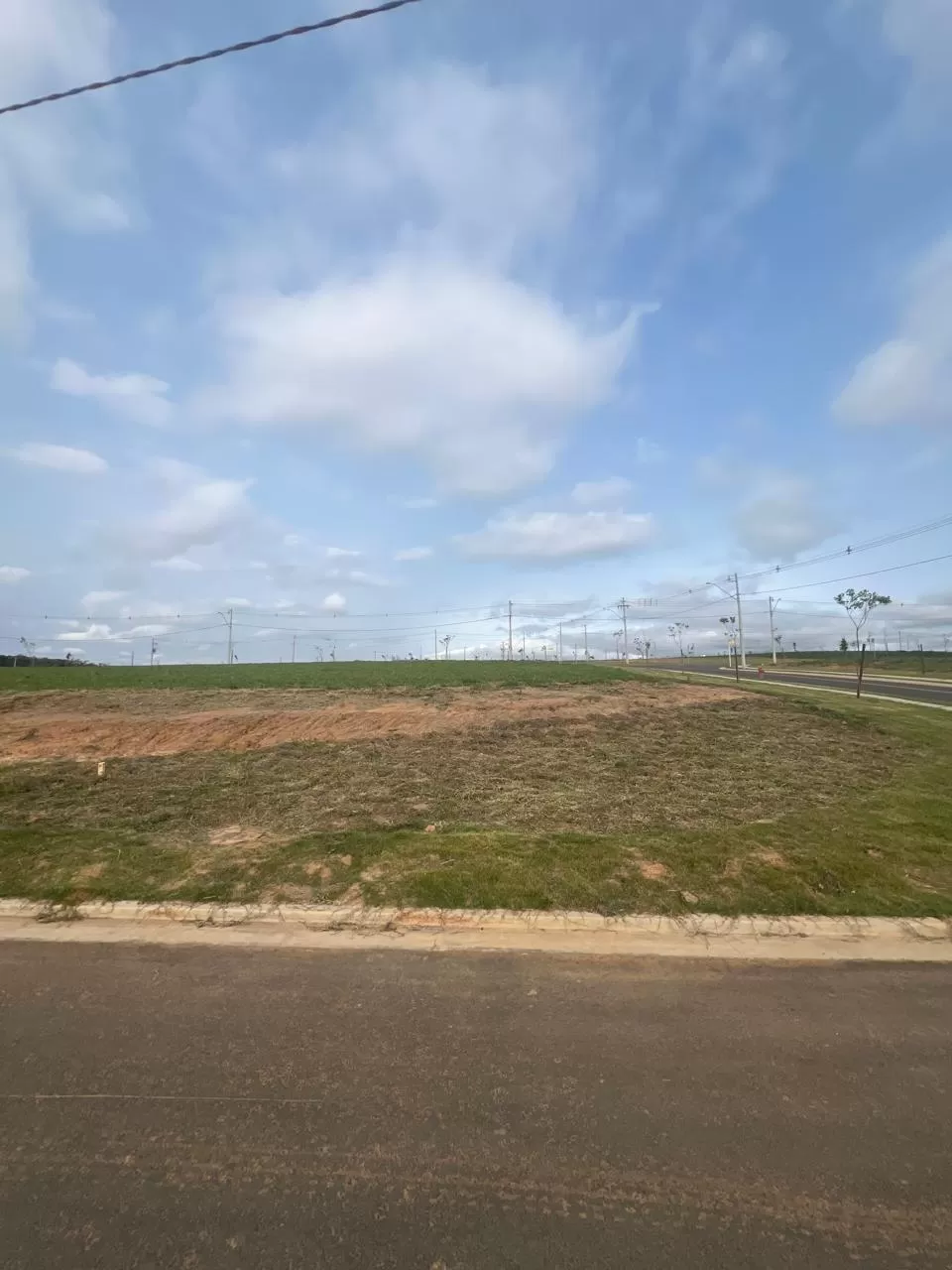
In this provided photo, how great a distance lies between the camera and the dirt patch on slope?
16.4 m

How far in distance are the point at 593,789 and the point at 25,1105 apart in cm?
875

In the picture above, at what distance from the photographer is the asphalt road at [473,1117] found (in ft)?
8.29

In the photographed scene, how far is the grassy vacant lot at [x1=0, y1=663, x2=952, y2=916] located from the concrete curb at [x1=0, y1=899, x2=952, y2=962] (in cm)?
24

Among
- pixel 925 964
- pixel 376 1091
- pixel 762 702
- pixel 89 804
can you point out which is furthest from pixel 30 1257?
pixel 762 702

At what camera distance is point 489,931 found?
5.53 m

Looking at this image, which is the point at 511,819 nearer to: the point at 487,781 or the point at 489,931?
the point at 487,781

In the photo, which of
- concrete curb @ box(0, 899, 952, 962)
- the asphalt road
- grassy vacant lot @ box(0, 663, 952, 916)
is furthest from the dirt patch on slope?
the asphalt road

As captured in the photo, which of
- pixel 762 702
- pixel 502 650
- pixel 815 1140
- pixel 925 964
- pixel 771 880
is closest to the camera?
pixel 815 1140

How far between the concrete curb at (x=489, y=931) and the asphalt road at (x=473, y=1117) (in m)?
0.38

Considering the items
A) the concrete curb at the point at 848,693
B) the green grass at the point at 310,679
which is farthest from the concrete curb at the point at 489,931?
the green grass at the point at 310,679

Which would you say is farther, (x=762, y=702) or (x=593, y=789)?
(x=762, y=702)

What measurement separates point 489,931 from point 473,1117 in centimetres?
236

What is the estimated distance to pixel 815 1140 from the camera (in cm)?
303

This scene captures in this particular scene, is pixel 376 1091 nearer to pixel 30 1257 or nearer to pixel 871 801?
pixel 30 1257
